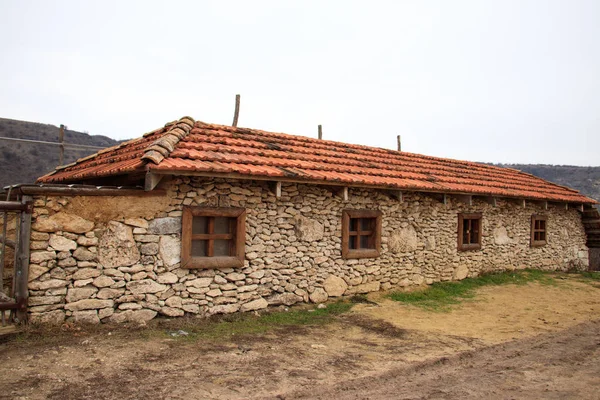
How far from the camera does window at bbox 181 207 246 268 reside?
257 inches

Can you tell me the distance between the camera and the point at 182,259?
254 inches

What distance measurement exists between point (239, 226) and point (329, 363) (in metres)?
2.77

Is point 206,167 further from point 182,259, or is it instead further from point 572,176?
point 572,176

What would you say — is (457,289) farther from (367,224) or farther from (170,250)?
(170,250)

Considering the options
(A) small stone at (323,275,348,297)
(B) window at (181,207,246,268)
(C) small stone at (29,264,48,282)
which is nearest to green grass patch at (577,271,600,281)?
(A) small stone at (323,275,348,297)

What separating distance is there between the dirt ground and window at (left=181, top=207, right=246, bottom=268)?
1308 millimetres

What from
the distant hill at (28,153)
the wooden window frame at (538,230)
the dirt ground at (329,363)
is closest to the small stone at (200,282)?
the dirt ground at (329,363)

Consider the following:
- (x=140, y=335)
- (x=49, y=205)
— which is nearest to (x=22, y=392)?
(x=140, y=335)

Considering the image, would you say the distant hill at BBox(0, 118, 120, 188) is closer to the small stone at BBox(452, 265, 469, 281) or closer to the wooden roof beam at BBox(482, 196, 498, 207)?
the small stone at BBox(452, 265, 469, 281)

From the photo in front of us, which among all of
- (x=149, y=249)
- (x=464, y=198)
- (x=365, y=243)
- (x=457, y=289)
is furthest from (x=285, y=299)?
(x=464, y=198)

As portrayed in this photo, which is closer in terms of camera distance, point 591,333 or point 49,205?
point 49,205

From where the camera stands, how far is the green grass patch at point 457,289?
8.57 m

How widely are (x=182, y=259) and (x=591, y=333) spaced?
20.9 feet

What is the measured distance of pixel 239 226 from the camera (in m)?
6.98
